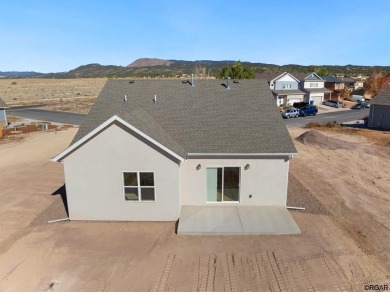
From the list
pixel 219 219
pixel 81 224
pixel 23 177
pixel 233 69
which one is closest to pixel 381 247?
pixel 219 219

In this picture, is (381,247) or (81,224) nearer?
(381,247)

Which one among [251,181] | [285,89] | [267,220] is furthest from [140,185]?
[285,89]

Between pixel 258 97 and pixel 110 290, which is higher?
pixel 258 97

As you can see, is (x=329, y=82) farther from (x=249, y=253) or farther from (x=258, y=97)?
(x=249, y=253)

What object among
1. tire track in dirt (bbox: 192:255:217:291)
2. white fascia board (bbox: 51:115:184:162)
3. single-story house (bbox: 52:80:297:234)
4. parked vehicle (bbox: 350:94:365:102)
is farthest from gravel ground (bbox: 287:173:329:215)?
parked vehicle (bbox: 350:94:365:102)

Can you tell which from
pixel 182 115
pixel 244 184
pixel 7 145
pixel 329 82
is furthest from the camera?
pixel 329 82

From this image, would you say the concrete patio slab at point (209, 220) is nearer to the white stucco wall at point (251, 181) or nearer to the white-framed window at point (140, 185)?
the white stucco wall at point (251, 181)
